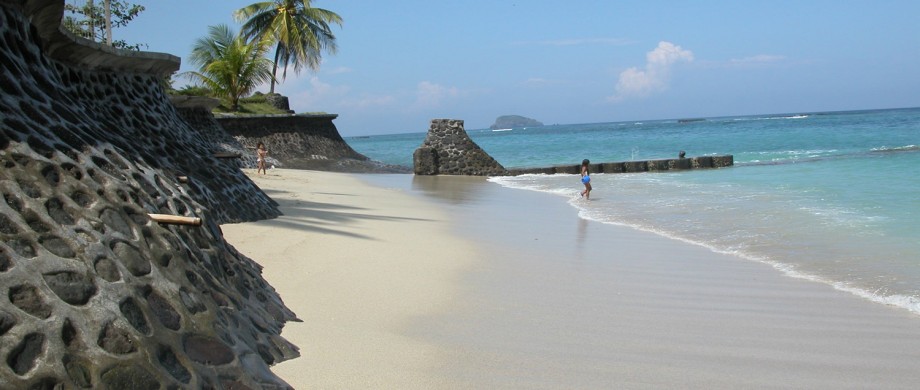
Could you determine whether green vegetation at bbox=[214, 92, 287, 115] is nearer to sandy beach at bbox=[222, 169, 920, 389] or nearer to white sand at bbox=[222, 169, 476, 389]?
white sand at bbox=[222, 169, 476, 389]

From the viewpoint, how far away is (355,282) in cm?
656

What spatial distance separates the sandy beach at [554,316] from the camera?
451 cm

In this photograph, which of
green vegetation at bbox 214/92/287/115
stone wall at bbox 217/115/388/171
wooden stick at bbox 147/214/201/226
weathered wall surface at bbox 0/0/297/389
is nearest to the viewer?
weathered wall surface at bbox 0/0/297/389

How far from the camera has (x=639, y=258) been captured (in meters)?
8.59

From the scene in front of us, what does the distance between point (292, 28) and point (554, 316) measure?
112ft

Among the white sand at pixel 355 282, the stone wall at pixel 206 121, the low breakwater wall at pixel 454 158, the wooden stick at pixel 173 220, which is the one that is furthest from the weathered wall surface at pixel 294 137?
the wooden stick at pixel 173 220

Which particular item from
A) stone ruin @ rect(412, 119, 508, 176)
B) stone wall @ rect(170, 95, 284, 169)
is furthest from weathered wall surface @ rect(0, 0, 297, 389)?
stone ruin @ rect(412, 119, 508, 176)

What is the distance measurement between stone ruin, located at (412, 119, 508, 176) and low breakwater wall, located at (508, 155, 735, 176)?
0.91 m

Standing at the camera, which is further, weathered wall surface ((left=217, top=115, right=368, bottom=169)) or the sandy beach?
weathered wall surface ((left=217, top=115, right=368, bottom=169))

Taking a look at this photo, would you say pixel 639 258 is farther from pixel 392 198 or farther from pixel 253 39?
pixel 253 39

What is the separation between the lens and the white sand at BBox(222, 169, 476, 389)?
4.40m

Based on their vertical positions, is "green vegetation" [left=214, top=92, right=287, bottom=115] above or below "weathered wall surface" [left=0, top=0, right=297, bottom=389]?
above

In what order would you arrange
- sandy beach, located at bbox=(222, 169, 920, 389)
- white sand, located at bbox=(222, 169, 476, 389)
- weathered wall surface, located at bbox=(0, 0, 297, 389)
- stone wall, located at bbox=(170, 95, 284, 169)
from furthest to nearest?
1. stone wall, located at bbox=(170, 95, 284, 169)
2. sandy beach, located at bbox=(222, 169, 920, 389)
3. white sand, located at bbox=(222, 169, 476, 389)
4. weathered wall surface, located at bbox=(0, 0, 297, 389)

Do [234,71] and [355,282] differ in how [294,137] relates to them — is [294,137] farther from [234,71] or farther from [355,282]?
[355,282]
